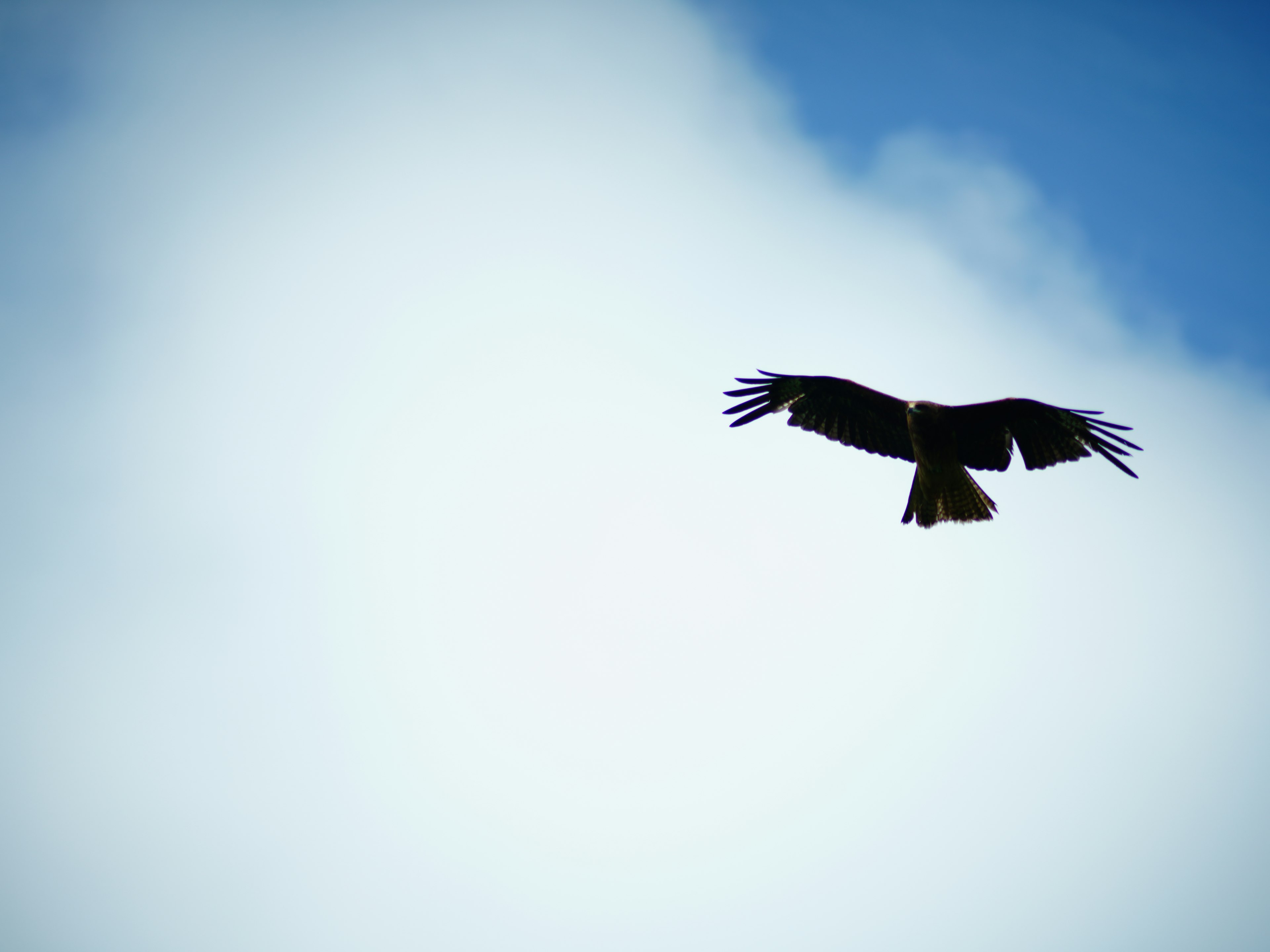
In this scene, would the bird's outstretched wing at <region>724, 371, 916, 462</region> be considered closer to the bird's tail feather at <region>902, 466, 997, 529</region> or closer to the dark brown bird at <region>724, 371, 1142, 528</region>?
the dark brown bird at <region>724, 371, 1142, 528</region>

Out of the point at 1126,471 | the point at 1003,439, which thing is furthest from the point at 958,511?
the point at 1126,471

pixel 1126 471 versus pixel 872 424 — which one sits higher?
pixel 872 424

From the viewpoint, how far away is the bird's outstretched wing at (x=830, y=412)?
1038 cm

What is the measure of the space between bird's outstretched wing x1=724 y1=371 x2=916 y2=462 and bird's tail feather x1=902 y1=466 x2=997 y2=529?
41.3 inches

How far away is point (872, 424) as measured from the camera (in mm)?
10477

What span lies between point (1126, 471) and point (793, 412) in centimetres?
406

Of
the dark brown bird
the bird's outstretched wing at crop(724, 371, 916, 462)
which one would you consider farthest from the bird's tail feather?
the bird's outstretched wing at crop(724, 371, 916, 462)

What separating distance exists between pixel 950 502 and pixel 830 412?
6.94 ft

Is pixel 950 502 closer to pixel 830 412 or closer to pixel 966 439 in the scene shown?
pixel 966 439

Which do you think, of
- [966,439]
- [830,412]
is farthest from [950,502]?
[830,412]

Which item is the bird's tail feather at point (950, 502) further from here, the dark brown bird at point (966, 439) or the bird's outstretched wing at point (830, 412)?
the bird's outstretched wing at point (830, 412)

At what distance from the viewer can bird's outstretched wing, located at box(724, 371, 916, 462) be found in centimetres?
1038

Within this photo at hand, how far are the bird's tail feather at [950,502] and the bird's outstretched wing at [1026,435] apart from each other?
415 mm

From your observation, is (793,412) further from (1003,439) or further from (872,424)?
(1003,439)
